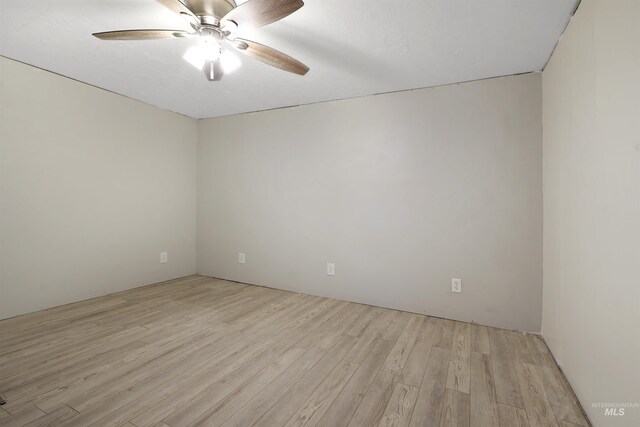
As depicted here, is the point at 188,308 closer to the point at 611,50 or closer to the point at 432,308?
the point at 432,308

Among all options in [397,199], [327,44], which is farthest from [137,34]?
[397,199]

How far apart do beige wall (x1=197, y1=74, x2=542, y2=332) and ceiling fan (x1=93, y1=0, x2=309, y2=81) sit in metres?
1.24

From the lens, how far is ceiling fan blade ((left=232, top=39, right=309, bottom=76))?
164 centimetres

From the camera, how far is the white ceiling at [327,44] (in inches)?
62.4

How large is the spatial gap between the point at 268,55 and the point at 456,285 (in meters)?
2.32

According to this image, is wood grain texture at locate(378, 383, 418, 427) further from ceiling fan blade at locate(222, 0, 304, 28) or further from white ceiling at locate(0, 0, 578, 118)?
white ceiling at locate(0, 0, 578, 118)

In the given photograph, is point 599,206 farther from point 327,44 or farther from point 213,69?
point 213,69

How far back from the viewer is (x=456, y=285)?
8.10 ft

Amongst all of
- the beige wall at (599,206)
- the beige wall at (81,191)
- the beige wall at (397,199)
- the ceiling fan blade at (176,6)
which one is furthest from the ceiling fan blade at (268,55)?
the beige wall at (81,191)

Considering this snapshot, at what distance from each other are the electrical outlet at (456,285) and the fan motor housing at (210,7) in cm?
256

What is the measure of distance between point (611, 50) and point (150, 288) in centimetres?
407

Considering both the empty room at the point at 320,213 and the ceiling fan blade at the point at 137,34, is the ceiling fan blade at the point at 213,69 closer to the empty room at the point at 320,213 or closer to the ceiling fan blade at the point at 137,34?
the empty room at the point at 320,213

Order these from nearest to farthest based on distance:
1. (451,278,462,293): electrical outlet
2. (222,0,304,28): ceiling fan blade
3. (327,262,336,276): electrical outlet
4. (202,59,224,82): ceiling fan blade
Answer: (222,0,304,28): ceiling fan blade
(202,59,224,82): ceiling fan blade
(451,278,462,293): electrical outlet
(327,262,336,276): electrical outlet

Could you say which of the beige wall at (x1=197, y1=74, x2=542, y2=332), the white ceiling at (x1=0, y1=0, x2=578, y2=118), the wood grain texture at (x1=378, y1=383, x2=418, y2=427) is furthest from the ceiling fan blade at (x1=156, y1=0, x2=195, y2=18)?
the wood grain texture at (x1=378, y1=383, x2=418, y2=427)
